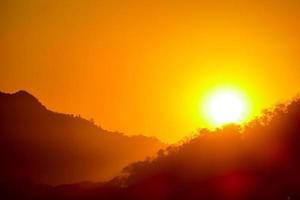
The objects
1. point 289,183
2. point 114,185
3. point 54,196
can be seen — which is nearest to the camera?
point 289,183

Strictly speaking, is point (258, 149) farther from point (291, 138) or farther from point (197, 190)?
point (197, 190)

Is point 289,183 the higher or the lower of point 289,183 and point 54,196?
the lower

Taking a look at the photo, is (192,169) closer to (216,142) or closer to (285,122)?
(216,142)

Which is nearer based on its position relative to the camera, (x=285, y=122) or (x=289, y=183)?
(x=289, y=183)

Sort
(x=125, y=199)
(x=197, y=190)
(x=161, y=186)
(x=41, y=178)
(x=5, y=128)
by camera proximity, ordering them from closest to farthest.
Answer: (x=197, y=190)
(x=161, y=186)
(x=125, y=199)
(x=41, y=178)
(x=5, y=128)

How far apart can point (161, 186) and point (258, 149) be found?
1224 cm

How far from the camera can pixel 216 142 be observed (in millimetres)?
67438

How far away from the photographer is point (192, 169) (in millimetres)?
65562

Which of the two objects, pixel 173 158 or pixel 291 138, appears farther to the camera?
pixel 173 158

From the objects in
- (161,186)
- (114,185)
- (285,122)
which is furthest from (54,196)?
(285,122)

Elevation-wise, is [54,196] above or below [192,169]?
above

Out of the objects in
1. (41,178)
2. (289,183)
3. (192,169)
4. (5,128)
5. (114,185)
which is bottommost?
(289,183)

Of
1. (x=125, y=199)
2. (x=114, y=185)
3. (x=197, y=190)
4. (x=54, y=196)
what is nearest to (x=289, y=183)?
(x=197, y=190)

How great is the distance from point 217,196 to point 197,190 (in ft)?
7.86
